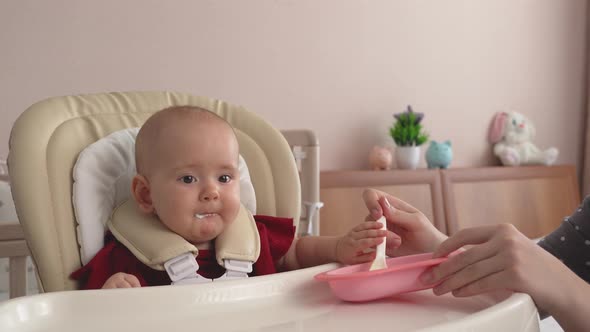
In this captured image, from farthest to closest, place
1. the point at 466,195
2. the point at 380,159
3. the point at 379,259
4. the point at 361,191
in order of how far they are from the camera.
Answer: the point at 466,195 → the point at 380,159 → the point at 361,191 → the point at 379,259

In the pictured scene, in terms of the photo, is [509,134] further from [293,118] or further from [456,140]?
[293,118]

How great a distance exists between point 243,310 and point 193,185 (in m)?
0.26

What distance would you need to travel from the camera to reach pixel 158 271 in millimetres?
885

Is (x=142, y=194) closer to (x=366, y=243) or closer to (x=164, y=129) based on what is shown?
(x=164, y=129)

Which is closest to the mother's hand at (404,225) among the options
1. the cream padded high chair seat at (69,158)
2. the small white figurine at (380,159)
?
the cream padded high chair seat at (69,158)

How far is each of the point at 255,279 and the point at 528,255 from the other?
0.31 metres

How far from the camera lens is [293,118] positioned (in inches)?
99.6

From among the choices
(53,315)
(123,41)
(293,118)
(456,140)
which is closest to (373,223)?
(53,315)

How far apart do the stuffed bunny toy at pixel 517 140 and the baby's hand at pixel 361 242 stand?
240cm

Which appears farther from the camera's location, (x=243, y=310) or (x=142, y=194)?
(x=142, y=194)

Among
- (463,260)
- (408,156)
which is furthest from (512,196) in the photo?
(463,260)

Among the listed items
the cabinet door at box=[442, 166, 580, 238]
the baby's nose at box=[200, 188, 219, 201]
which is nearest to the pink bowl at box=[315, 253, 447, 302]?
the baby's nose at box=[200, 188, 219, 201]

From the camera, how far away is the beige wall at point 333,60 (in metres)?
2.01

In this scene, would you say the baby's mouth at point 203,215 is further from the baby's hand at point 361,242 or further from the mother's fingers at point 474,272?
the mother's fingers at point 474,272
